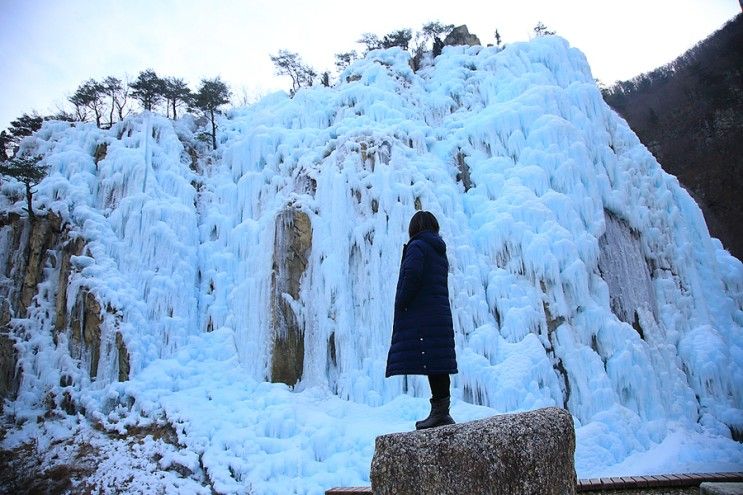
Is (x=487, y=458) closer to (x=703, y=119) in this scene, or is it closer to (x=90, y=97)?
(x=90, y=97)

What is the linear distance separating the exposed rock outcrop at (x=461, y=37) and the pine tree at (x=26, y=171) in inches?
547

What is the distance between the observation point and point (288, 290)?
420 inches

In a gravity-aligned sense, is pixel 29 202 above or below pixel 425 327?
above

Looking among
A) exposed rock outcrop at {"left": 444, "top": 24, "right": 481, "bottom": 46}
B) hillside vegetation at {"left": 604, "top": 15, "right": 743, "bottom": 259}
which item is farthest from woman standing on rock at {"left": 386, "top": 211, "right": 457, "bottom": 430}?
hillside vegetation at {"left": 604, "top": 15, "right": 743, "bottom": 259}

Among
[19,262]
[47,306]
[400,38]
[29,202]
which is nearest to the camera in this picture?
[47,306]

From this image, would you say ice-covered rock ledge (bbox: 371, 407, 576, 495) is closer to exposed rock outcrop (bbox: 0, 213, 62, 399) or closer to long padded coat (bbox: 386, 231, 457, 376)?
long padded coat (bbox: 386, 231, 457, 376)

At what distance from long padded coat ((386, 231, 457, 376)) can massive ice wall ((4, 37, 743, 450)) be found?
5922 mm

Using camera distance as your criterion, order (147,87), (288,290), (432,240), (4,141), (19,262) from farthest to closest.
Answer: (147,87) → (4,141) → (19,262) → (288,290) → (432,240)

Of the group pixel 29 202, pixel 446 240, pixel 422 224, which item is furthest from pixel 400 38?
pixel 422 224

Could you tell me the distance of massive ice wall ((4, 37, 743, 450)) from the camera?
31.4 feet

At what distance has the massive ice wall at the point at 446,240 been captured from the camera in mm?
9562

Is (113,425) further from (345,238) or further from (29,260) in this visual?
(345,238)

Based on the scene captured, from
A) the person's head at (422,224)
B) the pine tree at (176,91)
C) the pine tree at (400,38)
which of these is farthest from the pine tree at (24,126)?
the person's head at (422,224)

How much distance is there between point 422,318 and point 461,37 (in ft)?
57.1
